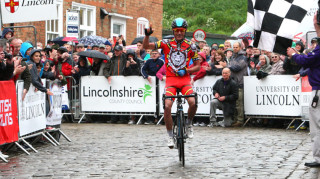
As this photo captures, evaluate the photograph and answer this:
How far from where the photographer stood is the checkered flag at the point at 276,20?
7914 millimetres

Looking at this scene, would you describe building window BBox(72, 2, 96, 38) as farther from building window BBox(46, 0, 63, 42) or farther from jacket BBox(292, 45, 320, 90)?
jacket BBox(292, 45, 320, 90)

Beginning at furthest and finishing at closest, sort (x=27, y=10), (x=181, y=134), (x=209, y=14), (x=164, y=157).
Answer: (x=209, y=14)
(x=27, y=10)
(x=164, y=157)
(x=181, y=134)

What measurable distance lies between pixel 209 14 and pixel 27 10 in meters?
44.0

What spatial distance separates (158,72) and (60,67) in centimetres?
302

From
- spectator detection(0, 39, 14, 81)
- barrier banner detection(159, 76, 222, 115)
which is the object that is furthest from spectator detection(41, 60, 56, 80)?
barrier banner detection(159, 76, 222, 115)

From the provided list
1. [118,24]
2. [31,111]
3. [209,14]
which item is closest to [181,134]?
[31,111]

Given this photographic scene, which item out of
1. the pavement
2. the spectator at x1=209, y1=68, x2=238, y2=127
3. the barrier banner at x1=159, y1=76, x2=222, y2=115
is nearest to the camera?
the pavement

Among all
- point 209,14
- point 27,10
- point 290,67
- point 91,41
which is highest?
point 209,14

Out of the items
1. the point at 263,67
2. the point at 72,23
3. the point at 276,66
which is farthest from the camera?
the point at 72,23

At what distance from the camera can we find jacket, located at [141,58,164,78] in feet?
59.3

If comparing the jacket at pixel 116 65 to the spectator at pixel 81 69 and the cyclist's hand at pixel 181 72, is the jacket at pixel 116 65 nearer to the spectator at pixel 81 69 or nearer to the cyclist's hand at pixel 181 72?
the spectator at pixel 81 69

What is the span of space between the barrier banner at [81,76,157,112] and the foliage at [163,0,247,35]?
3598cm

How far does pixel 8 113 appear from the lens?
35.3 ft

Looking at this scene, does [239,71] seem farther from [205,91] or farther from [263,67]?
[205,91]
